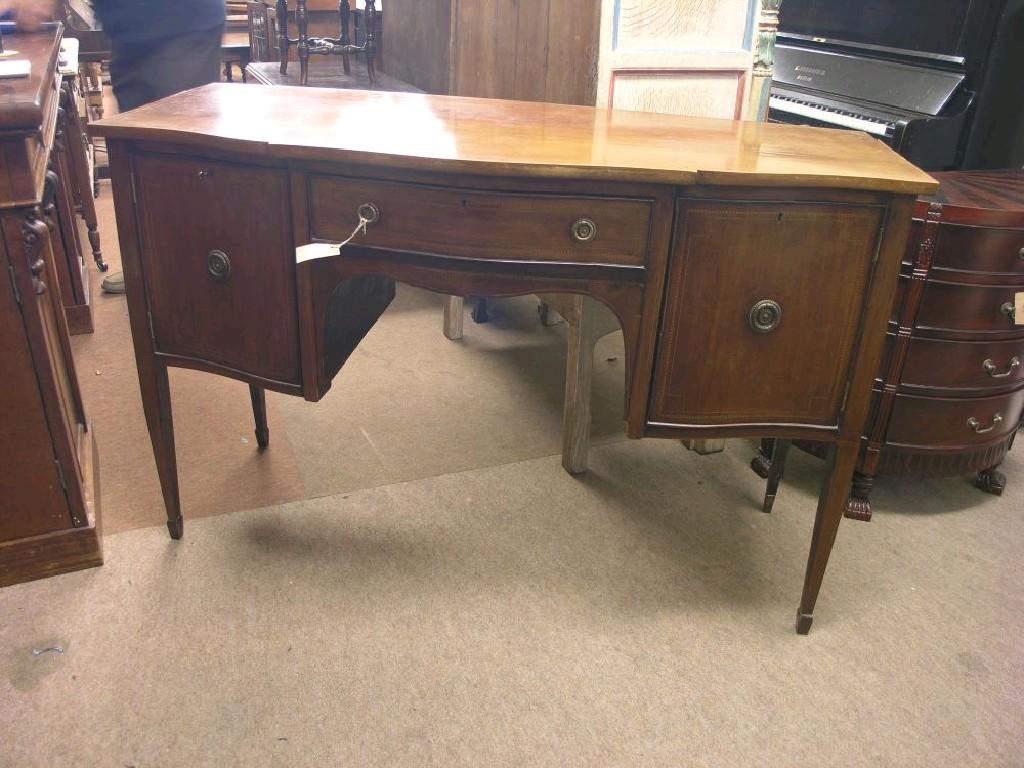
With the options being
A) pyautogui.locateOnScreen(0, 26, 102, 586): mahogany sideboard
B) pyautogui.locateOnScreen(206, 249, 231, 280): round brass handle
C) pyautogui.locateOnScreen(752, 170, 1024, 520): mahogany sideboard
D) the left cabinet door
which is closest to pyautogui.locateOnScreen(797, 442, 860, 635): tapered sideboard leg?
pyautogui.locateOnScreen(752, 170, 1024, 520): mahogany sideboard

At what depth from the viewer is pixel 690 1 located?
216cm

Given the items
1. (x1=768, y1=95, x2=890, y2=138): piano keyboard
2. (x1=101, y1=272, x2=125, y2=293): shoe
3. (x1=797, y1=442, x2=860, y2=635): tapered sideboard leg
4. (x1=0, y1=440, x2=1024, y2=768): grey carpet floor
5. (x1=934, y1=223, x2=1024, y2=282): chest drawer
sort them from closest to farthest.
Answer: (x1=0, y1=440, x2=1024, y2=768): grey carpet floor
(x1=797, y1=442, x2=860, y2=635): tapered sideboard leg
(x1=934, y1=223, x2=1024, y2=282): chest drawer
(x1=768, y1=95, x2=890, y2=138): piano keyboard
(x1=101, y1=272, x2=125, y2=293): shoe

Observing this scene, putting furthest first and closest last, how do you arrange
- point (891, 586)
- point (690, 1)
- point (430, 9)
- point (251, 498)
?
point (430, 9), point (690, 1), point (251, 498), point (891, 586)

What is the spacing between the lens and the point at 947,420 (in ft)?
6.47

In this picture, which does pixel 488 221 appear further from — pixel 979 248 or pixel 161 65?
pixel 161 65

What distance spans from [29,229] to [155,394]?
0.37 metres

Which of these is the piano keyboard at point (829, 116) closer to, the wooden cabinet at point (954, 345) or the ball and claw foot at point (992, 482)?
the wooden cabinet at point (954, 345)

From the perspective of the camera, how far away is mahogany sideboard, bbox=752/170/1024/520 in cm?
180

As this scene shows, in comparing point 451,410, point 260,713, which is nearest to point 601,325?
point 451,410

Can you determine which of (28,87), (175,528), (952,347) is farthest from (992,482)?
(28,87)

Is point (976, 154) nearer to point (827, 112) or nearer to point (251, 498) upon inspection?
point (827, 112)

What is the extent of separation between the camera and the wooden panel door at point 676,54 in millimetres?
2160

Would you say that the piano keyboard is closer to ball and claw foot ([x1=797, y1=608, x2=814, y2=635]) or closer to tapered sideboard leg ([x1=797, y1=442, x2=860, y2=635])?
tapered sideboard leg ([x1=797, y1=442, x2=860, y2=635])

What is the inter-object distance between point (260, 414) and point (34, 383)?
619mm
